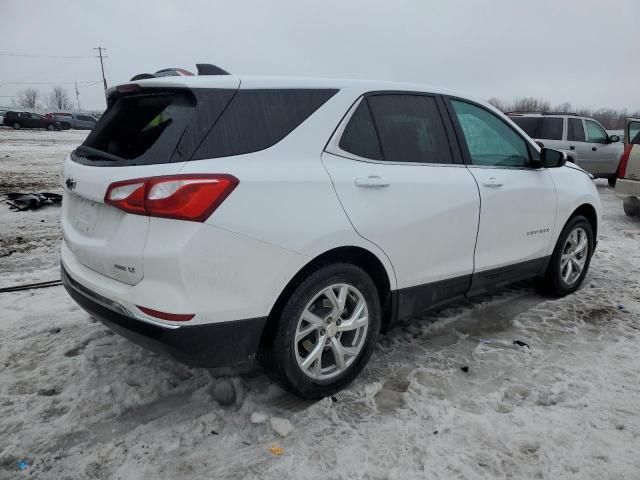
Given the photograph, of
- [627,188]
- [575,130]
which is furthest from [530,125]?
[627,188]

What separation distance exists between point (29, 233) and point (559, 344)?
610cm

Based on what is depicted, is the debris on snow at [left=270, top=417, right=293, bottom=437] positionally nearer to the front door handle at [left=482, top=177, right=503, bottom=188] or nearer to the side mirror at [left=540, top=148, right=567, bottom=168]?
the front door handle at [left=482, top=177, right=503, bottom=188]

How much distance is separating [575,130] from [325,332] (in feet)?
39.6

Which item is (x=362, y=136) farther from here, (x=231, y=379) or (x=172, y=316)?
(x=231, y=379)

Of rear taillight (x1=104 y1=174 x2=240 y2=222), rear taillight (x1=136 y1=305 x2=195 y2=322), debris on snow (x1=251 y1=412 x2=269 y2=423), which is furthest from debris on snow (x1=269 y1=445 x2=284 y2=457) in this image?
rear taillight (x1=104 y1=174 x2=240 y2=222)

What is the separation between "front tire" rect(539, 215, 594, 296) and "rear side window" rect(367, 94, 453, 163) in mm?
1747

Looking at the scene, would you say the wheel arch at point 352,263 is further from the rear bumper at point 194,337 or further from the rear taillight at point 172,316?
the rear taillight at point 172,316

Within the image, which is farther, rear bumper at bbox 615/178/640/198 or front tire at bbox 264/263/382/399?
rear bumper at bbox 615/178/640/198

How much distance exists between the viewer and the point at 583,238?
15.1 ft

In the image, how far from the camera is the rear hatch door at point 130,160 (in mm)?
2236

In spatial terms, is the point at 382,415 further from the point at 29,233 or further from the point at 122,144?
the point at 29,233

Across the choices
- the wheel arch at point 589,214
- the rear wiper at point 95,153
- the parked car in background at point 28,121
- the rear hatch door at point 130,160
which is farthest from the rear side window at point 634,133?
the parked car in background at point 28,121

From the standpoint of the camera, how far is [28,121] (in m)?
39.4

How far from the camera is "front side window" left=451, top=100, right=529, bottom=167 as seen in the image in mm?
3490
